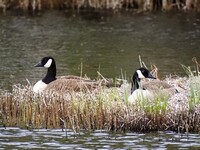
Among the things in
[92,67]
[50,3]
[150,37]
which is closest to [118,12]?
[50,3]

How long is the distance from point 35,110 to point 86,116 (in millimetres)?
1057

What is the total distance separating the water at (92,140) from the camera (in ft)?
47.9

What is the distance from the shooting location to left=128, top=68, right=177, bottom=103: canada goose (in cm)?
1680

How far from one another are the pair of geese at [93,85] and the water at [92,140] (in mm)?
1184

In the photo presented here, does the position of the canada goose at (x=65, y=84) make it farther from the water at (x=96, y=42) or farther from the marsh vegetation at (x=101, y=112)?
the water at (x=96, y=42)

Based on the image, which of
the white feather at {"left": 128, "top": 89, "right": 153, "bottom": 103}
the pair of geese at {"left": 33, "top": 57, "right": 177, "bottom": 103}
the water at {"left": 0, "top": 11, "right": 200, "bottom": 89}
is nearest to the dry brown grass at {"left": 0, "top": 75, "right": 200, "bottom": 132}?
the white feather at {"left": 128, "top": 89, "right": 153, "bottom": 103}

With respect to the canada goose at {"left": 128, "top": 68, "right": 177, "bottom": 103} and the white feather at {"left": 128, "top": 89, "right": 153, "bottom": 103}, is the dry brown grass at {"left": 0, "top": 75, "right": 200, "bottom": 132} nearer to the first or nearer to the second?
the white feather at {"left": 128, "top": 89, "right": 153, "bottom": 103}

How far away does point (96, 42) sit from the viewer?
31203 millimetres

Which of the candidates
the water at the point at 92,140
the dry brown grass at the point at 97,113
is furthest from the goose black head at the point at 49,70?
the water at the point at 92,140

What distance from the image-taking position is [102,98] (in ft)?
53.3

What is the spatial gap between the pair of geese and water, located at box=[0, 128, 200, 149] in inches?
46.6

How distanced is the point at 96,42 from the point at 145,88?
13157 mm

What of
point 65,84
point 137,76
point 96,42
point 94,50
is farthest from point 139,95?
point 96,42

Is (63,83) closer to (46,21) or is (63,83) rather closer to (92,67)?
(92,67)
